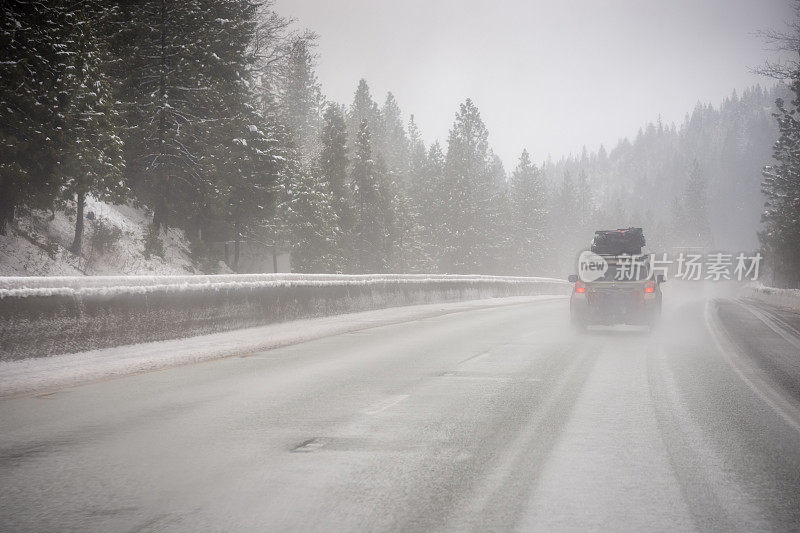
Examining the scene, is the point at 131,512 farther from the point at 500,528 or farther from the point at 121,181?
the point at 121,181

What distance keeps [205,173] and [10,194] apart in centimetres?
952

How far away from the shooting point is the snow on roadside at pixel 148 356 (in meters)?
9.10

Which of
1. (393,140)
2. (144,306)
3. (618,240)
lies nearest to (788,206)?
(618,240)

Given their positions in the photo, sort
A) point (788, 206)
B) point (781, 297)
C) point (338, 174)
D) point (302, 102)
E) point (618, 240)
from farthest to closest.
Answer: point (302, 102) < point (338, 174) < point (788, 206) < point (781, 297) < point (618, 240)

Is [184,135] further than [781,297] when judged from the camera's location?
No

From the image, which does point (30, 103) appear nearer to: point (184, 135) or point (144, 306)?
point (184, 135)

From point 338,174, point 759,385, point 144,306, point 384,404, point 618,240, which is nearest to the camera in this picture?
point 384,404

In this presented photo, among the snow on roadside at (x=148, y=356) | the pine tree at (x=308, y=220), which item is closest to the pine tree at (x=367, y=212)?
the pine tree at (x=308, y=220)

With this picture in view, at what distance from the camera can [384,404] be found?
296 inches

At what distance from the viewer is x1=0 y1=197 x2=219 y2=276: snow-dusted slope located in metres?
20.2

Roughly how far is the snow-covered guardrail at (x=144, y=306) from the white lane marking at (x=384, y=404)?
5895 mm

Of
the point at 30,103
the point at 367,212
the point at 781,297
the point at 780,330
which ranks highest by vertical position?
the point at 30,103

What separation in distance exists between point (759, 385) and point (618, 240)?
12779mm

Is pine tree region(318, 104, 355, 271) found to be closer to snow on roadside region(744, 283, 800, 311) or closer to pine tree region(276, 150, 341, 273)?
pine tree region(276, 150, 341, 273)
